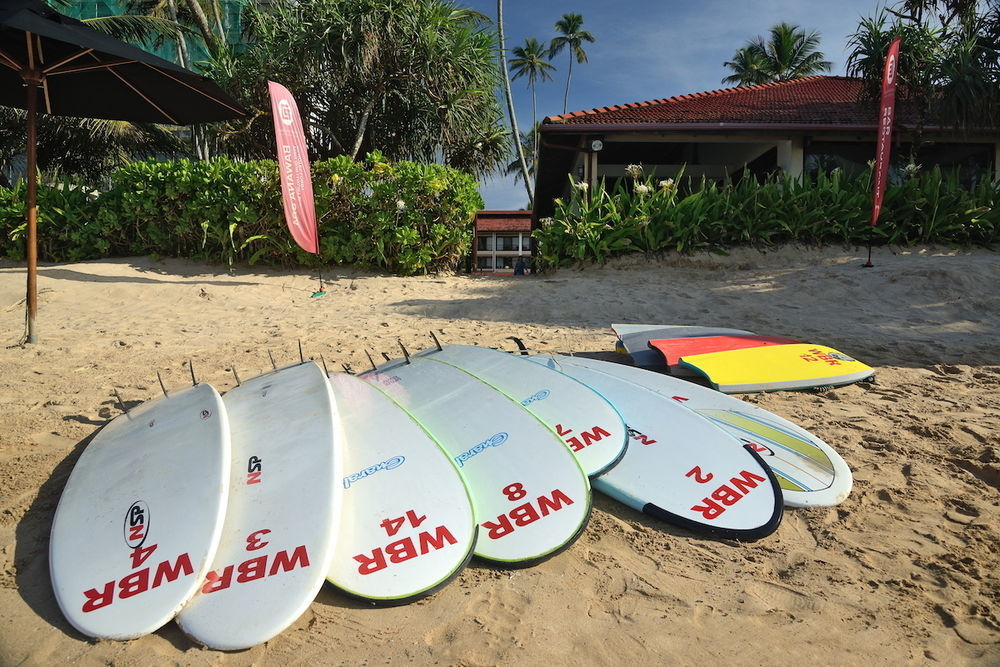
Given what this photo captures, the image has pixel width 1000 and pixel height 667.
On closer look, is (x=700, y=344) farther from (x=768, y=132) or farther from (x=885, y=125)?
(x=768, y=132)

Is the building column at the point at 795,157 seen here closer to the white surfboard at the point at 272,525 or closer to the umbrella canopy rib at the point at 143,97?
the umbrella canopy rib at the point at 143,97

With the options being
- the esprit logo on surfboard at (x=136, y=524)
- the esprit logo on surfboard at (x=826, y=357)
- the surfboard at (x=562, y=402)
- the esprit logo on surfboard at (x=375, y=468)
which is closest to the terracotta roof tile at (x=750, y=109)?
the esprit logo on surfboard at (x=826, y=357)

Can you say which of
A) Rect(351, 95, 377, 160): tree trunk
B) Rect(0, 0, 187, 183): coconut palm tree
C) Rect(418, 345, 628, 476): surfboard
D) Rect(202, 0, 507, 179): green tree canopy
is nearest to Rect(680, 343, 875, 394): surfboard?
Rect(418, 345, 628, 476): surfboard

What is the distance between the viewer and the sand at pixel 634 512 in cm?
160

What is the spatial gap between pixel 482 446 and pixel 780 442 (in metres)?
1.38

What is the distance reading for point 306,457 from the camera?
7.23ft

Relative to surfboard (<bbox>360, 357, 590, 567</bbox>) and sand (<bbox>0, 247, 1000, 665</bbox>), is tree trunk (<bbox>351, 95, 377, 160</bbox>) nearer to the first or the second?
sand (<bbox>0, 247, 1000, 665</bbox>)

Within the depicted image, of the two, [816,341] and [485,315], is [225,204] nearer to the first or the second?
[485,315]

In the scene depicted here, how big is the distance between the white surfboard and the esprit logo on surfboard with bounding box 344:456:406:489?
0.09 m

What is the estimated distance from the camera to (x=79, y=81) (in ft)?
14.8

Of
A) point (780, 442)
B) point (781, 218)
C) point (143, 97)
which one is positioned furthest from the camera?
point (781, 218)

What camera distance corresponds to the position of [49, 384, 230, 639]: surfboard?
1685 mm

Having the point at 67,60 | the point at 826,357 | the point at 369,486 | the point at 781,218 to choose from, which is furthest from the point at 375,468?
the point at 781,218

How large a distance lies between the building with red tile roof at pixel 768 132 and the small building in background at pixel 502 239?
19.2 ft
